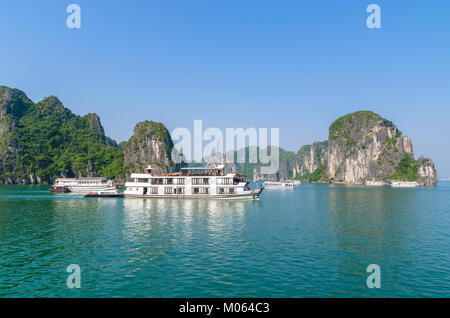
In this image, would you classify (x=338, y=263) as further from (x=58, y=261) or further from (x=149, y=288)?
(x=58, y=261)

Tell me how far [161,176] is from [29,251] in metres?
48.9

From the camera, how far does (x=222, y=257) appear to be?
75.1ft

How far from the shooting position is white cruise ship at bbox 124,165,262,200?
70.1 metres

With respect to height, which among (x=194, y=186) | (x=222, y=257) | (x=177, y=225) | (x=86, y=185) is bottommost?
(x=177, y=225)

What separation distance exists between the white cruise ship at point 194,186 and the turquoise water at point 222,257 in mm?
29873

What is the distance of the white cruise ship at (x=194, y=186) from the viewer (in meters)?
70.1

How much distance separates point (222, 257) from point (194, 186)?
4918cm

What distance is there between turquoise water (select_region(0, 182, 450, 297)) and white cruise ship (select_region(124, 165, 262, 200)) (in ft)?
98.0

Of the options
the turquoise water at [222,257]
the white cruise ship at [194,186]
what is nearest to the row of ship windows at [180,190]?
the white cruise ship at [194,186]

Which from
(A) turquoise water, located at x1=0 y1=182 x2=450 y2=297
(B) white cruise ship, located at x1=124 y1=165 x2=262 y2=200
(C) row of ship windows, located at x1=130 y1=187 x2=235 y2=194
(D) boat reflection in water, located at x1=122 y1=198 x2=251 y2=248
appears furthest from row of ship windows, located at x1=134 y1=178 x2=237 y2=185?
(A) turquoise water, located at x1=0 y1=182 x2=450 y2=297

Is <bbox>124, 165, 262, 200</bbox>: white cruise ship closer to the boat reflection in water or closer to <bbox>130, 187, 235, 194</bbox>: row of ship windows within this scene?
<bbox>130, 187, 235, 194</bbox>: row of ship windows

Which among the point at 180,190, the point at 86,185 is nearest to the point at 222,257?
the point at 180,190

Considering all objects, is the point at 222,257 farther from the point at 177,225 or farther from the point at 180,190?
the point at 180,190
